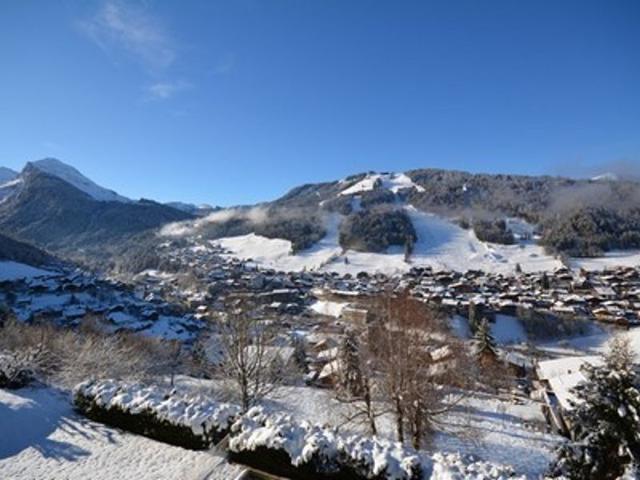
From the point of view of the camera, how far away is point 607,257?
128m

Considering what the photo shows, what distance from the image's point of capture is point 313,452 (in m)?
7.68

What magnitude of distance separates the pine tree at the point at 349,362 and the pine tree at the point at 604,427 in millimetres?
16687

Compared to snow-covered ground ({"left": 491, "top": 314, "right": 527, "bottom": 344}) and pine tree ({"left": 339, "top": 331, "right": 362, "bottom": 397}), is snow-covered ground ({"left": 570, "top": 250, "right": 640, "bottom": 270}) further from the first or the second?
pine tree ({"left": 339, "top": 331, "right": 362, "bottom": 397})

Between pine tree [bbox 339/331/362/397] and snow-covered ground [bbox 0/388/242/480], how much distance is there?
16.4m

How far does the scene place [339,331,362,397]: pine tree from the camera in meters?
24.8

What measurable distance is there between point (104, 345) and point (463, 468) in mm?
25083

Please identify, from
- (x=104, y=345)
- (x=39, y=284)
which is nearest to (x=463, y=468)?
(x=104, y=345)

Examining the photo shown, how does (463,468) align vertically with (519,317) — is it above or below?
above

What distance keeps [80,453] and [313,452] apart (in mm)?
5533

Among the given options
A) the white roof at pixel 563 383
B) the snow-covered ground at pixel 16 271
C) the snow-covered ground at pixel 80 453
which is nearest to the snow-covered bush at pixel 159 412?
the snow-covered ground at pixel 80 453

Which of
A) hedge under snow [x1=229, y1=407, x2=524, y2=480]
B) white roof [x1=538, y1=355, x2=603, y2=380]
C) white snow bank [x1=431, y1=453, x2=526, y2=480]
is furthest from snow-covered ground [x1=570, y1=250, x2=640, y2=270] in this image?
hedge under snow [x1=229, y1=407, x2=524, y2=480]

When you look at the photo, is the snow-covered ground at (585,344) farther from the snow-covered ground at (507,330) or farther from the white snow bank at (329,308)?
the white snow bank at (329,308)

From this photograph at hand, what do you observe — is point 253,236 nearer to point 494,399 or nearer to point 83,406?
point 494,399

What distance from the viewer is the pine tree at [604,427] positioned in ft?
26.0
